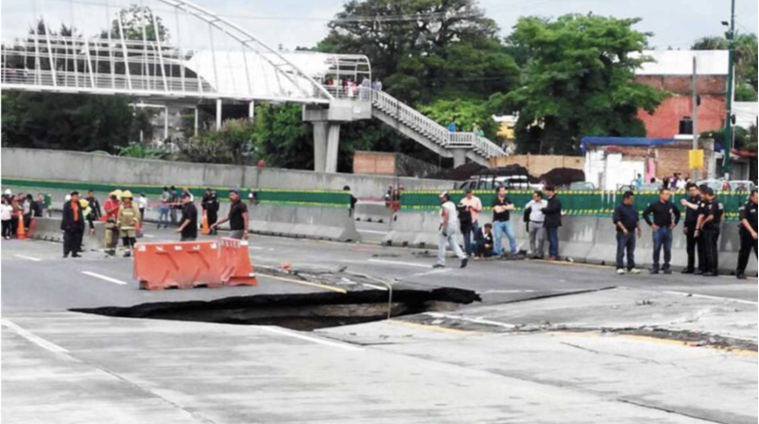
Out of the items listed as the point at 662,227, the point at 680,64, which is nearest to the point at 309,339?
the point at 662,227

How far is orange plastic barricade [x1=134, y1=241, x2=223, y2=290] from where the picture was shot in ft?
67.6

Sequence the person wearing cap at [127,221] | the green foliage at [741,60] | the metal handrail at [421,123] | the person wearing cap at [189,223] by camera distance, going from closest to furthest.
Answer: the metal handrail at [421,123] < the person wearing cap at [189,223] < the person wearing cap at [127,221] < the green foliage at [741,60]

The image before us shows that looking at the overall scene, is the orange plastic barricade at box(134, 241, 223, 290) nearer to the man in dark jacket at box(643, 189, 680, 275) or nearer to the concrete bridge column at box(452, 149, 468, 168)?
the concrete bridge column at box(452, 149, 468, 168)

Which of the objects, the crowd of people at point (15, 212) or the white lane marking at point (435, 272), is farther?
the crowd of people at point (15, 212)

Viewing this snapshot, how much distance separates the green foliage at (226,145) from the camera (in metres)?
25.5

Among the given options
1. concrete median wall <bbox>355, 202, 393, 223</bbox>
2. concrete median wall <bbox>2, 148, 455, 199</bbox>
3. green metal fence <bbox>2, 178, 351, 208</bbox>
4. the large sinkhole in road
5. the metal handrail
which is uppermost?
the metal handrail

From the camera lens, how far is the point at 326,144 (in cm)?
2062

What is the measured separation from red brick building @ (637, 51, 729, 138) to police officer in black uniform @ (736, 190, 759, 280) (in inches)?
1481

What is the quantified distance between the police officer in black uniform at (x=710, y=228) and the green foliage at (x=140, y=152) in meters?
20.1

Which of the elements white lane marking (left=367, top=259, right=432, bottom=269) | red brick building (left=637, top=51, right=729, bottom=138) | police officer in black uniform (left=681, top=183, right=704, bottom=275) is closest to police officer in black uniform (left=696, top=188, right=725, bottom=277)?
police officer in black uniform (left=681, top=183, right=704, bottom=275)

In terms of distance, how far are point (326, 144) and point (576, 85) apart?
16.7 metres

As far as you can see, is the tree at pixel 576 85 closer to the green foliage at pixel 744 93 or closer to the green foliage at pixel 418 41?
the green foliage at pixel 418 41

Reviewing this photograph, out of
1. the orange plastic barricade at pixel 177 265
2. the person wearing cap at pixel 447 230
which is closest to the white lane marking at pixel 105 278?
the orange plastic barricade at pixel 177 265

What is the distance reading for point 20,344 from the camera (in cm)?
1372
